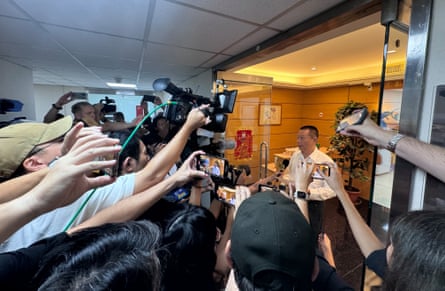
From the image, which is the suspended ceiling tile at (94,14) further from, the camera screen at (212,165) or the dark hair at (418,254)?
the dark hair at (418,254)

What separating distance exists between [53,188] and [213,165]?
71cm

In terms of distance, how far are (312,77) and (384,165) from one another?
3987 mm

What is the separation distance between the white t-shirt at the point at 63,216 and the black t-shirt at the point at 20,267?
155 mm

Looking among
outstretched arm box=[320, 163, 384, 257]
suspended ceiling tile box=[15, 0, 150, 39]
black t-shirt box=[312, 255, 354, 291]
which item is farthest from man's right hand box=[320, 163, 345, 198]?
suspended ceiling tile box=[15, 0, 150, 39]

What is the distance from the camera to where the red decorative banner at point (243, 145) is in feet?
10.3

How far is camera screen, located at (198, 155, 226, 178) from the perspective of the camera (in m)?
1.03

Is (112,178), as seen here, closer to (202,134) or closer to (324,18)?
(202,134)

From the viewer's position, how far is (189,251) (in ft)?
2.39

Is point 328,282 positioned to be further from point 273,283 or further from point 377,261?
Answer: point 273,283

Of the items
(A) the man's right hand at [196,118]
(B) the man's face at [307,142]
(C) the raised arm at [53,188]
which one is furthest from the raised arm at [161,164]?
(B) the man's face at [307,142]

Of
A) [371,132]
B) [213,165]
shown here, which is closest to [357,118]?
[371,132]

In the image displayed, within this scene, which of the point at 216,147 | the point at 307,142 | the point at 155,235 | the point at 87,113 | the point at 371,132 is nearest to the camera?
the point at 155,235

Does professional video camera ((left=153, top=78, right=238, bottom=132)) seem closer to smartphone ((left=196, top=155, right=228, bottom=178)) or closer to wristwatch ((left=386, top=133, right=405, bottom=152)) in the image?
smartphone ((left=196, top=155, right=228, bottom=178))

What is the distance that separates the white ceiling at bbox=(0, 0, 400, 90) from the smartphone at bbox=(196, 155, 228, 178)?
0.81 metres
